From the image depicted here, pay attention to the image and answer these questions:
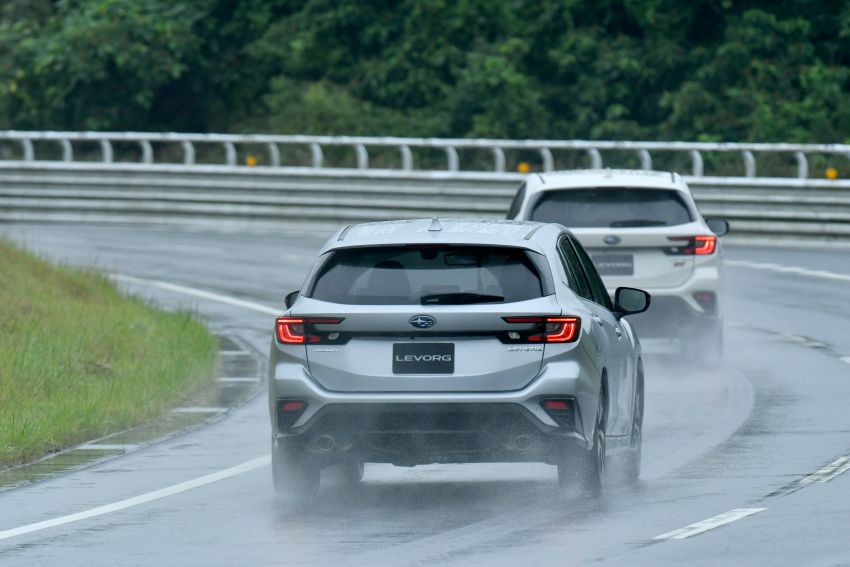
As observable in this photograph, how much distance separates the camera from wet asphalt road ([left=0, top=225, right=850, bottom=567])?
391 inches

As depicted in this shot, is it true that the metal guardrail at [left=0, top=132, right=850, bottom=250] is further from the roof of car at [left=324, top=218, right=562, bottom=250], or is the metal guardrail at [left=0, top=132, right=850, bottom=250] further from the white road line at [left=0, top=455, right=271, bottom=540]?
the roof of car at [left=324, top=218, right=562, bottom=250]

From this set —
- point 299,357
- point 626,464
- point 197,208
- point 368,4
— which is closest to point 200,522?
point 299,357

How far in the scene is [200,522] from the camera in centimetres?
1107

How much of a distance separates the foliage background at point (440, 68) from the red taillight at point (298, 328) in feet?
98.1

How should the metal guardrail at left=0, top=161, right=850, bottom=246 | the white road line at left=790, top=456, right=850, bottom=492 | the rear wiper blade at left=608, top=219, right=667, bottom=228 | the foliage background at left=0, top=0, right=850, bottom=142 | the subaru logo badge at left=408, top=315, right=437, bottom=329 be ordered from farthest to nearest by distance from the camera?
the foliage background at left=0, top=0, right=850, bottom=142
the metal guardrail at left=0, top=161, right=850, bottom=246
the rear wiper blade at left=608, top=219, right=667, bottom=228
the white road line at left=790, top=456, right=850, bottom=492
the subaru logo badge at left=408, top=315, right=437, bottom=329

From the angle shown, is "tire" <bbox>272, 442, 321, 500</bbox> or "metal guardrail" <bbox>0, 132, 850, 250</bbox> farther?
"metal guardrail" <bbox>0, 132, 850, 250</bbox>

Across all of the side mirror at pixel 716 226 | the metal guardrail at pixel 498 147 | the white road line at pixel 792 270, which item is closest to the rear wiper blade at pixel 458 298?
the side mirror at pixel 716 226

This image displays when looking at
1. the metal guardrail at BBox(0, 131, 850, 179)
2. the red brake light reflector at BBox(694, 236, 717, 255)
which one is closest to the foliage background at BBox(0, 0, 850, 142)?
the metal guardrail at BBox(0, 131, 850, 179)

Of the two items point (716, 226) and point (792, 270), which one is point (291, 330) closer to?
point (716, 226)

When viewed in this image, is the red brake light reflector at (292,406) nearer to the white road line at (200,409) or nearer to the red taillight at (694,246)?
the white road line at (200,409)

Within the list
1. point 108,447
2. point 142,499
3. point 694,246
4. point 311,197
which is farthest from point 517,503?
point 311,197

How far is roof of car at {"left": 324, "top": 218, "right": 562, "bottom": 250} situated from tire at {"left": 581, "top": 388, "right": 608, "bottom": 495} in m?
0.95

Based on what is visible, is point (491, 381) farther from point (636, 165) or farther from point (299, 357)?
point (636, 165)

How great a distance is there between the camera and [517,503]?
11.5 metres
